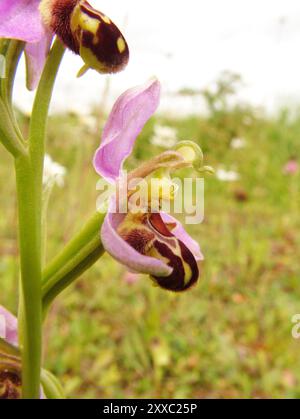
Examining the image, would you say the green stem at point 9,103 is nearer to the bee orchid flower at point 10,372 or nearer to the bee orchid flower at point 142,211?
the bee orchid flower at point 142,211

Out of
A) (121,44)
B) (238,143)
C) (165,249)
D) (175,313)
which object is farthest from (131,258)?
(238,143)

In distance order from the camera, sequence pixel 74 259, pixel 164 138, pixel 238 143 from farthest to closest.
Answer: pixel 238 143
pixel 164 138
pixel 74 259

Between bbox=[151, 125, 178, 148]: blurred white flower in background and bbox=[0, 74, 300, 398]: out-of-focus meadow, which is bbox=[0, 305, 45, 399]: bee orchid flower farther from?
bbox=[151, 125, 178, 148]: blurred white flower in background

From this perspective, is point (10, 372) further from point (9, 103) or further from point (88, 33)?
point (88, 33)

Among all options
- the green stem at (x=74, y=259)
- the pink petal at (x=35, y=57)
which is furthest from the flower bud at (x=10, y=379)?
Result: the pink petal at (x=35, y=57)

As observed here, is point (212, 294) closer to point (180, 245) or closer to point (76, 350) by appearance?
point (76, 350)
